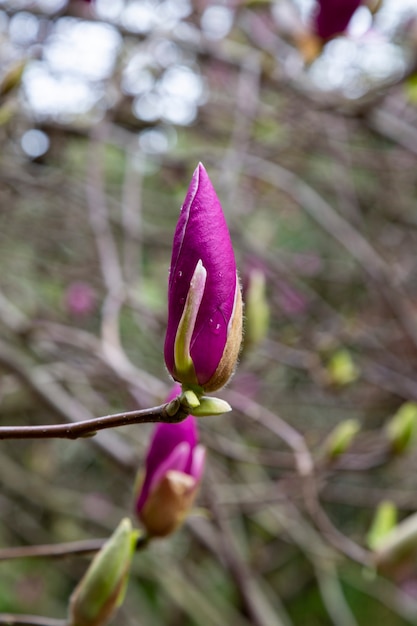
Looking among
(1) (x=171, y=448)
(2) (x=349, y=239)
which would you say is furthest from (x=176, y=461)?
(2) (x=349, y=239)

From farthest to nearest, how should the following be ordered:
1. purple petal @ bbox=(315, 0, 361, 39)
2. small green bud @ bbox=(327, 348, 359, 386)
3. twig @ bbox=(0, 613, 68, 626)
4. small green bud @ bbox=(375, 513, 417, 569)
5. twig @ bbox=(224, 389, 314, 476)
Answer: small green bud @ bbox=(327, 348, 359, 386) < purple petal @ bbox=(315, 0, 361, 39) < twig @ bbox=(224, 389, 314, 476) < small green bud @ bbox=(375, 513, 417, 569) < twig @ bbox=(0, 613, 68, 626)

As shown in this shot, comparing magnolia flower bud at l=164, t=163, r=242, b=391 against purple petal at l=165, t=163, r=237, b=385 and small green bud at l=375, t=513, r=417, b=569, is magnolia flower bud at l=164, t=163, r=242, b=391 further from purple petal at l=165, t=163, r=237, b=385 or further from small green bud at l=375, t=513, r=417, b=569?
small green bud at l=375, t=513, r=417, b=569

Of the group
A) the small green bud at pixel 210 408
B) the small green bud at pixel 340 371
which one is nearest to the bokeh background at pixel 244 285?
Result: the small green bud at pixel 340 371

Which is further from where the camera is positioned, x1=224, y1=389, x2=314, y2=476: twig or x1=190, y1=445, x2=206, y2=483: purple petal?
x1=224, y1=389, x2=314, y2=476: twig

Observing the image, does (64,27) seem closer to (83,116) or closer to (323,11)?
(83,116)

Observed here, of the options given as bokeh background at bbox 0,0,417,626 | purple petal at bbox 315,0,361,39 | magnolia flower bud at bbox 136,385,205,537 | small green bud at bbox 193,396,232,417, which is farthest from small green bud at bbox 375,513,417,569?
purple petal at bbox 315,0,361,39

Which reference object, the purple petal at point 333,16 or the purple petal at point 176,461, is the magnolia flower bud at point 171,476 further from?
the purple petal at point 333,16

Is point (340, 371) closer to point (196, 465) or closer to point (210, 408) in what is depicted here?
point (196, 465)
